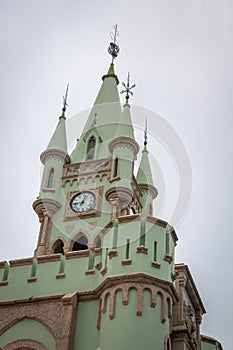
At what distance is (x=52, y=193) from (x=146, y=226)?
12.5 metres

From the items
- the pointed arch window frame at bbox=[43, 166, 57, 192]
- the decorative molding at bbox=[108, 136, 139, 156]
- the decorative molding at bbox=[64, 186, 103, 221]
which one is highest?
the decorative molding at bbox=[108, 136, 139, 156]

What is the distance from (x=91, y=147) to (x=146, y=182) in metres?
4.10

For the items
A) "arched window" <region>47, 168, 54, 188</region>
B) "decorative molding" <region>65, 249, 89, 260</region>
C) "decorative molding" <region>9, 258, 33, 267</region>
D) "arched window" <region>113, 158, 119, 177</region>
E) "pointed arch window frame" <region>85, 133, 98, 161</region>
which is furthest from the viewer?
"pointed arch window frame" <region>85, 133, 98, 161</region>

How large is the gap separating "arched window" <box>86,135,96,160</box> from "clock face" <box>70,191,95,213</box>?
122 inches

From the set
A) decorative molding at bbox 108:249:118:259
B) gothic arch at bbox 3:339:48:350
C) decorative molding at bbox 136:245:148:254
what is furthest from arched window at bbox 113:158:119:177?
gothic arch at bbox 3:339:48:350

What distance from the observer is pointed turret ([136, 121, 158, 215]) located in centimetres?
3556

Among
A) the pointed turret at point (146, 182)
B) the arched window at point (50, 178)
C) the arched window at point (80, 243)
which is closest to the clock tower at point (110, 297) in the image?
the arched window at point (80, 243)

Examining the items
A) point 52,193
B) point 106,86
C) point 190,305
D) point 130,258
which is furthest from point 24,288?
point 106,86

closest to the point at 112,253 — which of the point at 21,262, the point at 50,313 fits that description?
the point at 50,313

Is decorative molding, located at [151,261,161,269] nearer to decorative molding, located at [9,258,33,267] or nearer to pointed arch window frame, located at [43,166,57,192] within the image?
decorative molding, located at [9,258,33,267]

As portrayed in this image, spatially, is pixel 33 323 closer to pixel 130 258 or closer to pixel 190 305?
pixel 130 258

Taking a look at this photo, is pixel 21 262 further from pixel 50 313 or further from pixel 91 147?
pixel 91 147

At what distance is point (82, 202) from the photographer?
32.0m

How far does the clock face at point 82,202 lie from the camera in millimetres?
31562
